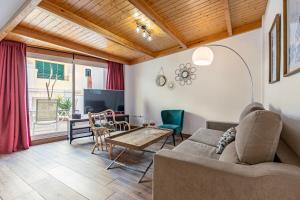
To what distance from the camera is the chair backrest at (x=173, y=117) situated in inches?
158

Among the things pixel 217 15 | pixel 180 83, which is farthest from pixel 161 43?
pixel 217 15

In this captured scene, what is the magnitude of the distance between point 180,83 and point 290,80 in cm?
292

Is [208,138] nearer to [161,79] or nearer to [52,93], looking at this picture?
[161,79]

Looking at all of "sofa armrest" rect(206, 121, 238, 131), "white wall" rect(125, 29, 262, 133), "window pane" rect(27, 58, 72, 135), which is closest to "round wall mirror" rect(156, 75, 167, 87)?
"white wall" rect(125, 29, 262, 133)

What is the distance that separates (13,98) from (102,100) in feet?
6.14

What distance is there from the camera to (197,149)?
1955 mm

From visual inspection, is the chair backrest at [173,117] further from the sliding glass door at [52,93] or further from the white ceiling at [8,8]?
the white ceiling at [8,8]

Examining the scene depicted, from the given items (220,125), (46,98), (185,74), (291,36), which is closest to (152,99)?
(185,74)

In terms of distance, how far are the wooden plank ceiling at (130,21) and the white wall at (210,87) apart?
35 centimetres

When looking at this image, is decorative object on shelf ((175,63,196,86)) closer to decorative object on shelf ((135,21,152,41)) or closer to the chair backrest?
the chair backrest

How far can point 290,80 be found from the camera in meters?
1.45

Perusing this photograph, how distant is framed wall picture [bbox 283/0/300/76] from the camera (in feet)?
4.00

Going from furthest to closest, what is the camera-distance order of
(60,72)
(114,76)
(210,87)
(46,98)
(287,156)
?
(114,76), (60,72), (46,98), (210,87), (287,156)

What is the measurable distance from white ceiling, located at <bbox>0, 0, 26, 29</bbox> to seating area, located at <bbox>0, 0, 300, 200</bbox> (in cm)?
2
